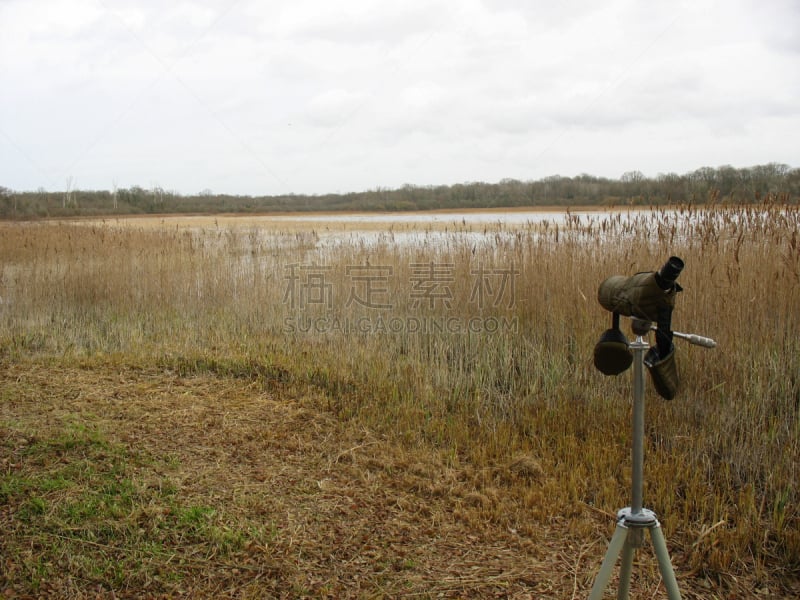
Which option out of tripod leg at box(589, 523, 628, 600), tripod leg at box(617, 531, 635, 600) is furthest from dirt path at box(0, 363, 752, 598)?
tripod leg at box(589, 523, 628, 600)

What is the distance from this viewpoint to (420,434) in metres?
3.96

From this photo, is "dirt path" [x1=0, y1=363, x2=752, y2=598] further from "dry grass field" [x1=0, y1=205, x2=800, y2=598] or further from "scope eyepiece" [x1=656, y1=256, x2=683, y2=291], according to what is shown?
"scope eyepiece" [x1=656, y1=256, x2=683, y2=291]

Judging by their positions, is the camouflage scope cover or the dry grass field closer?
the camouflage scope cover

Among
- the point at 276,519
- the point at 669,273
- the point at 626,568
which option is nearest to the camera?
the point at 669,273

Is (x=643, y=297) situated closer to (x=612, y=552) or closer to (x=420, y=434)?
(x=612, y=552)

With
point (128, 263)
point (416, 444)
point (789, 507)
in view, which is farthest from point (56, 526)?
point (128, 263)

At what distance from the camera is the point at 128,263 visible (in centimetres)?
939

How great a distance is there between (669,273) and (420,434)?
260 centimetres

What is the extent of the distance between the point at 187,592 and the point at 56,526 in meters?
0.80

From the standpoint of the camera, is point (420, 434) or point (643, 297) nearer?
point (643, 297)

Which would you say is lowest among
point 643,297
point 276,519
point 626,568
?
point 276,519

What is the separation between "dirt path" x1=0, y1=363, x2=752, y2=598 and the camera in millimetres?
2465

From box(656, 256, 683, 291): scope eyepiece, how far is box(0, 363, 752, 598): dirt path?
148 centimetres

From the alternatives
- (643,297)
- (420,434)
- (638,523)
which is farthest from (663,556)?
(420,434)
